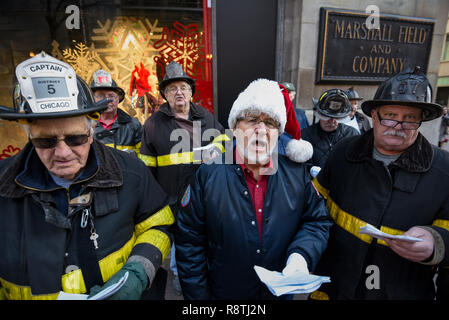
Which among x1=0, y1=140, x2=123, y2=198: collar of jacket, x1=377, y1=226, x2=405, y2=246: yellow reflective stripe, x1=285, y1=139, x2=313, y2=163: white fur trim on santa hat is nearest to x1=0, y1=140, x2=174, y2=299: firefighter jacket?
x1=0, y1=140, x2=123, y2=198: collar of jacket

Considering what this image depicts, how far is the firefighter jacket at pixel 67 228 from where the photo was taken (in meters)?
1.28

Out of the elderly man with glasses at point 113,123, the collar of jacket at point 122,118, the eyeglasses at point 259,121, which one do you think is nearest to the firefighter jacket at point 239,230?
the eyeglasses at point 259,121

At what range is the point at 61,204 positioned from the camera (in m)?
1.37

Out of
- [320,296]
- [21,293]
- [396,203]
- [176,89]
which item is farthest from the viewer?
[176,89]

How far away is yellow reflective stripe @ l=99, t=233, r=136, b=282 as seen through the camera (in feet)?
4.67

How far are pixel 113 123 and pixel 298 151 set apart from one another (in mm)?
2891

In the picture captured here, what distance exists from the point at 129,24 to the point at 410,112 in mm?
5383

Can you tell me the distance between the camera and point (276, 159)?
174 centimetres

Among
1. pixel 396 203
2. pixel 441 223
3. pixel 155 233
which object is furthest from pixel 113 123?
pixel 441 223

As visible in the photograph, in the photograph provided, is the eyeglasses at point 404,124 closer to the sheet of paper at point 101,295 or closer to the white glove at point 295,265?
the white glove at point 295,265

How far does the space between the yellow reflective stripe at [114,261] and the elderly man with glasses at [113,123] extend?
2.21 m

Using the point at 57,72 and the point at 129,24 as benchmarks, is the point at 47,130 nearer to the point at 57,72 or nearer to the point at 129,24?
the point at 57,72

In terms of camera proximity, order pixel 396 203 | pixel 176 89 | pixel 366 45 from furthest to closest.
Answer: pixel 366 45
pixel 176 89
pixel 396 203

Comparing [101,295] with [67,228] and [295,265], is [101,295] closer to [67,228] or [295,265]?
[67,228]
